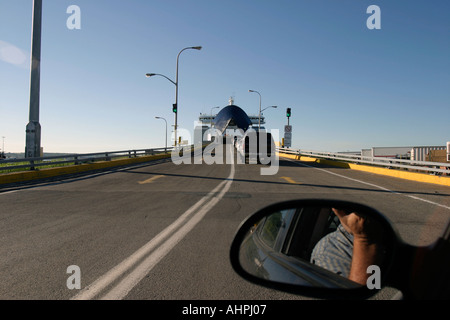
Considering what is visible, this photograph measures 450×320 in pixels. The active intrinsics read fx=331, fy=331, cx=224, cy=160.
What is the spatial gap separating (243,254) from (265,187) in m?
9.92

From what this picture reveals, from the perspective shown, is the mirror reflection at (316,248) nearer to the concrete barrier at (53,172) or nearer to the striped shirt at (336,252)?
the striped shirt at (336,252)

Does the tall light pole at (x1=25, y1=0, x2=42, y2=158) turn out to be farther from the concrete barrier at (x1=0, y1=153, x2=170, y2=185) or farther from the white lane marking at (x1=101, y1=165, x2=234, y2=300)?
the white lane marking at (x1=101, y1=165, x2=234, y2=300)

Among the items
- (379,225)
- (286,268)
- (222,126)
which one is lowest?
(286,268)

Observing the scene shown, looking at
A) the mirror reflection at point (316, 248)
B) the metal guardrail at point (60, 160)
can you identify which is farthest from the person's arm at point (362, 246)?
the metal guardrail at point (60, 160)

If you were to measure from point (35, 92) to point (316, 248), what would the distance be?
736 inches

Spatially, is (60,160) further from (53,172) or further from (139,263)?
(139,263)

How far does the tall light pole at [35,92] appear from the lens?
16.8 meters

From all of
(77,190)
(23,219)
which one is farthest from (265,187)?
(23,219)

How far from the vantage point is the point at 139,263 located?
3980 millimetres

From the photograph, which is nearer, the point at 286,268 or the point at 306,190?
the point at 286,268

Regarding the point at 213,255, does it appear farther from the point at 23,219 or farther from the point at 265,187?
the point at 265,187

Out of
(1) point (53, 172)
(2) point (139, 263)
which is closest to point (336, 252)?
(2) point (139, 263)
